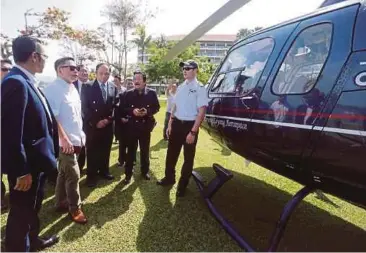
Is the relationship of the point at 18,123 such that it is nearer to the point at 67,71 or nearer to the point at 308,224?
the point at 67,71

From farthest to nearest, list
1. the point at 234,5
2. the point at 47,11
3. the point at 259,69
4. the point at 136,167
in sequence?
the point at 47,11 → the point at 136,167 → the point at 259,69 → the point at 234,5

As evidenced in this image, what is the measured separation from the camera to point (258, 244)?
122 inches

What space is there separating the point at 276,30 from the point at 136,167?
3717mm

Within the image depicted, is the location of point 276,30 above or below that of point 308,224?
above

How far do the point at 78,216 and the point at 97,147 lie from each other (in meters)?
1.52

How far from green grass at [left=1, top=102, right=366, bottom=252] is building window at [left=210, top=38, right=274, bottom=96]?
165cm

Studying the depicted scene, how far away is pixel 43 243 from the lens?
9.21 feet

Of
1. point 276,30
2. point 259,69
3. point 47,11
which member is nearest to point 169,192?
point 259,69

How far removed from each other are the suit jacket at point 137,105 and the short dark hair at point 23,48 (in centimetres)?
254

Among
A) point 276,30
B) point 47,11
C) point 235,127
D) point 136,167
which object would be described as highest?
point 47,11

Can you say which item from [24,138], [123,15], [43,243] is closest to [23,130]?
[24,138]

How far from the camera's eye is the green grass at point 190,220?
10.0 ft

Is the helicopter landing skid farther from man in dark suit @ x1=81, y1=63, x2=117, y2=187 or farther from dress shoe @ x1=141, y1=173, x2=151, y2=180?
man in dark suit @ x1=81, y1=63, x2=117, y2=187

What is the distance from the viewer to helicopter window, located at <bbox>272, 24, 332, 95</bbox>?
2551 mm
